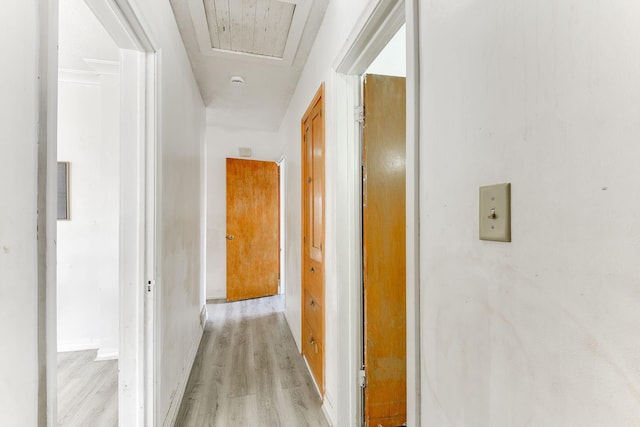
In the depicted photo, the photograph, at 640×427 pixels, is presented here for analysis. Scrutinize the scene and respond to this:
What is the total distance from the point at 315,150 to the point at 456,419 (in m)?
1.76

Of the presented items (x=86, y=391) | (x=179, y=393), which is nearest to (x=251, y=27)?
(x=179, y=393)

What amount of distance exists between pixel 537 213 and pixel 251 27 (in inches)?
86.4

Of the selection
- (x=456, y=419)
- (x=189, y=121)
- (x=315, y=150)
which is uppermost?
(x=189, y=121)

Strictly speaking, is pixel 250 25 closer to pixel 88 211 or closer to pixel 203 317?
pixel 88 211

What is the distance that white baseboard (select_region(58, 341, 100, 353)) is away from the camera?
2646mm

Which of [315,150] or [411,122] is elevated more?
[315,150]

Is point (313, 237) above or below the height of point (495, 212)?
below

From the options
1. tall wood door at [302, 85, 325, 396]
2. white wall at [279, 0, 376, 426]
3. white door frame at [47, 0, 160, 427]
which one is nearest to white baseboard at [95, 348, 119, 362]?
white door frame at [47, 0, 160, 427]

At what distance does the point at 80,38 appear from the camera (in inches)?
86.0

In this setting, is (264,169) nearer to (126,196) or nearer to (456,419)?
(126,196)

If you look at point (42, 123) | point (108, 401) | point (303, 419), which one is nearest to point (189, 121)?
point (42, 123)

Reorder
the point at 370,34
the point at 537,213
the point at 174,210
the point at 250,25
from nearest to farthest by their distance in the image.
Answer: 1. the point at 537,213
2. the point at 370,34
3. the point at 174,210
4. the point at 250,25

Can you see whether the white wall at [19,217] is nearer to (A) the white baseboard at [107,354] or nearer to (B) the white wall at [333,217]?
(B) the white wall at [333,217]

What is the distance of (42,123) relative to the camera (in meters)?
0.70
